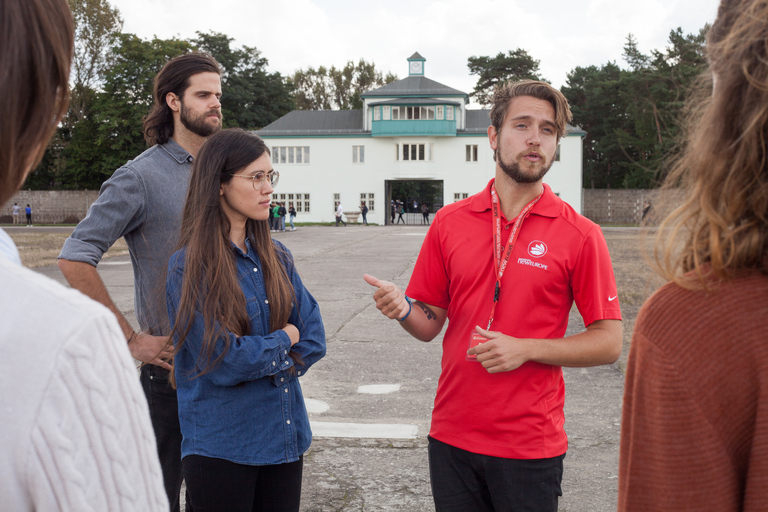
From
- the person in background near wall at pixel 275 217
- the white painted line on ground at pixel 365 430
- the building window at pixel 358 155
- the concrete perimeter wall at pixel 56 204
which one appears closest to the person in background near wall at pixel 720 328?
the white painted line on ground at pixel 365 430

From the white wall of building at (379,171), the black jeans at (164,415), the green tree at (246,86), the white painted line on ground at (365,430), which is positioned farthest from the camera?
the green tree at (246,86)

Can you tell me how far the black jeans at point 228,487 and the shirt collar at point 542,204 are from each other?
135 centimetres

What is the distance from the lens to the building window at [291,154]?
5281 centimetres

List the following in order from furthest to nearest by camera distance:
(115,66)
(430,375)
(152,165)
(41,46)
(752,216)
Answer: (115,66) → (430,375) → (152,165) → (752,216) → (41,46)

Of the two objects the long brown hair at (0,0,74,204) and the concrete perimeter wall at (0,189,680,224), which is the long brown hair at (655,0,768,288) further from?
the concrete perimeter wall at (0,189,680,224)

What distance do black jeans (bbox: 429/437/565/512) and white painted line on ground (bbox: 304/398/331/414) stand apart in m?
3.41

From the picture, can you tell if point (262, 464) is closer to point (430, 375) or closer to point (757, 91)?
point (757, 91)

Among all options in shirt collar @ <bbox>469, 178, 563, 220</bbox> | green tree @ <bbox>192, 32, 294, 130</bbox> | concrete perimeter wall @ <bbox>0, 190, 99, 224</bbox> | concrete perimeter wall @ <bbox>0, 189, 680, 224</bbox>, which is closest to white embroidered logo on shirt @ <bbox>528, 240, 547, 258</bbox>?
shirt collar @ <bbox>469, 178, 563, 220</bbox>

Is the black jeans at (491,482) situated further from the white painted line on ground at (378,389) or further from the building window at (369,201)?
the building window at (369,201)

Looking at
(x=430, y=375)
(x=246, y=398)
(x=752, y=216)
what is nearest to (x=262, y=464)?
(x=246, y=398)

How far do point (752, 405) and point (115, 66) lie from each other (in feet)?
179

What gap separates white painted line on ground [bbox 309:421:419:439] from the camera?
17.3 feet

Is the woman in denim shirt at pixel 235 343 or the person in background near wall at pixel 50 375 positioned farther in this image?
the woman in denim shirt at pixel 235 343

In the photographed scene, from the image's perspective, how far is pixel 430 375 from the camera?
7.05 m
